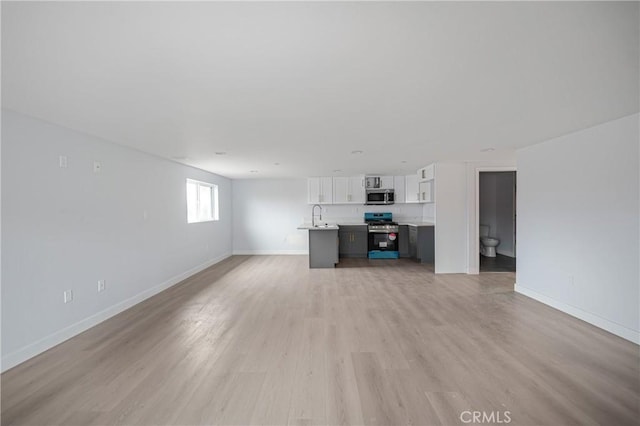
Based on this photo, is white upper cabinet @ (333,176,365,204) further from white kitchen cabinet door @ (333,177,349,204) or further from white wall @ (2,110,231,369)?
white wall @ (2,110,231,369)

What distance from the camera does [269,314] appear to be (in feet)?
11.6

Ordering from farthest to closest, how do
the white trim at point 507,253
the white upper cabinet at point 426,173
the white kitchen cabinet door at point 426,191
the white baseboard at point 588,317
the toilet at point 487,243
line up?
the white trim at point 507,253 → the toilet at point 487,243 → the white kitchen cabinet door at point 426,191 → the white upper cabinet at point 426,173 → the white baseboard at point 588,317

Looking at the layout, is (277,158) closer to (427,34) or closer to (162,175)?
(162,175)

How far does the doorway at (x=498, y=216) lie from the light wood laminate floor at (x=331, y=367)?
3838mm

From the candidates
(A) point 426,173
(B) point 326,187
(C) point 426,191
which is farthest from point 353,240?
(A) point 426,173

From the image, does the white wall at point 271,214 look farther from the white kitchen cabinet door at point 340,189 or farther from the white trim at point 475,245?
the white trim at point 475,245

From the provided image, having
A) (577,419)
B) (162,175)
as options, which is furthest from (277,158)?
(577,419)

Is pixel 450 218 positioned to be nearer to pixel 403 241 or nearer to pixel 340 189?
pixel 403 241

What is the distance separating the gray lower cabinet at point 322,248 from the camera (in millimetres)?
6289

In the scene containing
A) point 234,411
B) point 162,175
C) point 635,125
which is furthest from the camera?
point 162,175

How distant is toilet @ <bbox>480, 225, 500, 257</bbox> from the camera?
7.16 metres

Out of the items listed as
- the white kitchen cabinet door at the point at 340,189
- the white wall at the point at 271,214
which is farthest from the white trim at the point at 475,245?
the white wall at the point at 271,214

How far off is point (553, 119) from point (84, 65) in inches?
157

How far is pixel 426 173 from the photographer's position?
6.11m
